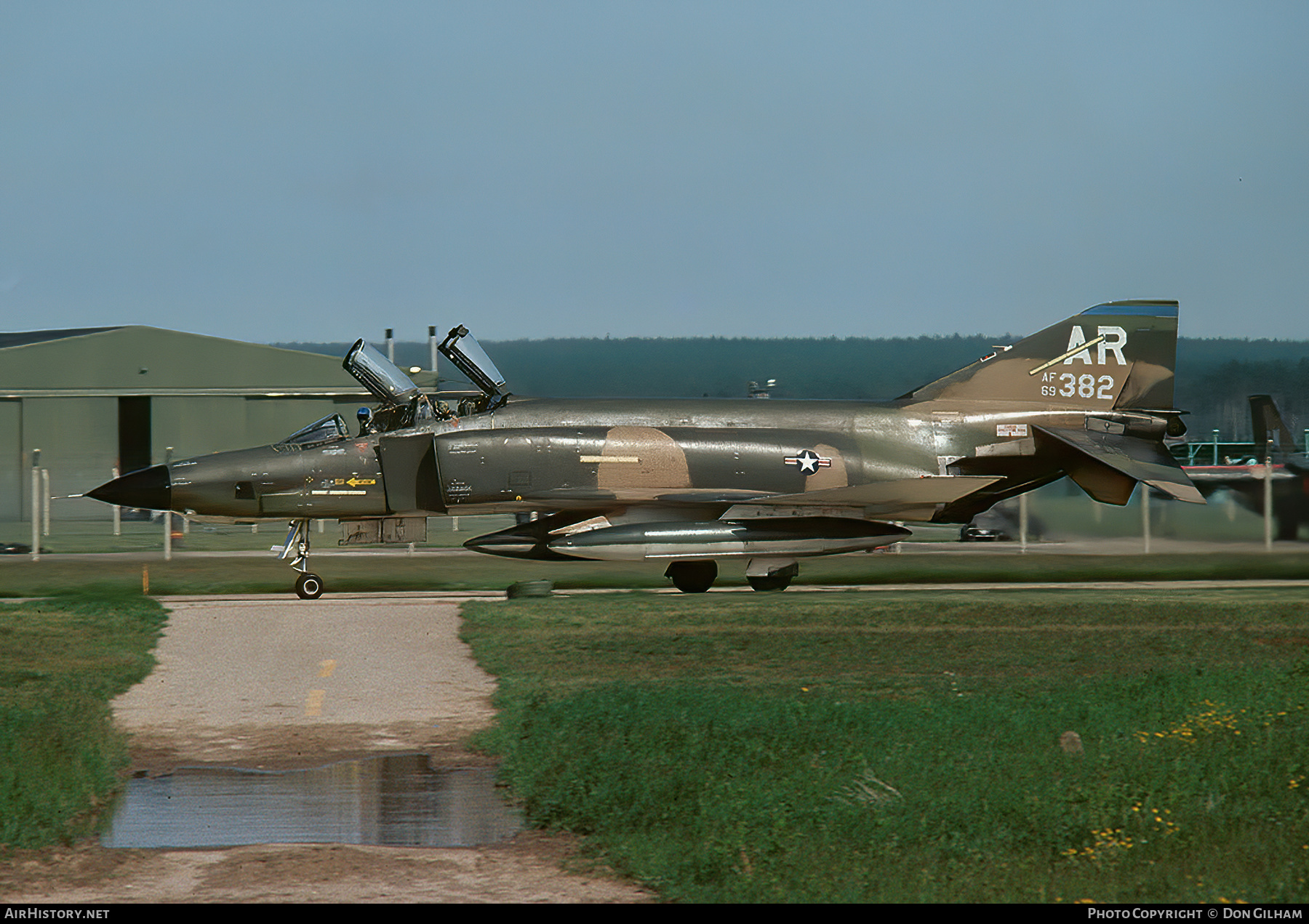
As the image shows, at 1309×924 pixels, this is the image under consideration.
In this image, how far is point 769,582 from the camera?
1889cm

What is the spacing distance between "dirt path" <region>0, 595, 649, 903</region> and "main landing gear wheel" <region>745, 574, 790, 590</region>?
15.2 ft

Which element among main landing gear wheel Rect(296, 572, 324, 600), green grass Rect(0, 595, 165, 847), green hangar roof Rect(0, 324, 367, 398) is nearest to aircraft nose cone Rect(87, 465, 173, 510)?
green grass Rect(0, 595, 165, 847)

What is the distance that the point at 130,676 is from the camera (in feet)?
38.0

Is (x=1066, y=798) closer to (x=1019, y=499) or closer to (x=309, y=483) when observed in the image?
(x=309, y=483)

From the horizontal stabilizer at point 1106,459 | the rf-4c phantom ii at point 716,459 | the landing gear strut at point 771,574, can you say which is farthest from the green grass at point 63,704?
the horizontal stabilizer at point 1106,459

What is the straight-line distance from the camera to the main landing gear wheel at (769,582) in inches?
739

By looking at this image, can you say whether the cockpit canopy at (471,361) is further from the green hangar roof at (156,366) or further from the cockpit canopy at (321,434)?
the green hangar roof at (156,366)

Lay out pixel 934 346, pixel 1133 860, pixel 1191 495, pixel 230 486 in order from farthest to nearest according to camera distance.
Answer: pixel 934 346
pixel 230 486
pixel 1191 495
pixel 1133 860

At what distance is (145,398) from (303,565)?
55.4 ft

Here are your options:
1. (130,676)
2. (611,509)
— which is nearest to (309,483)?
(611,509)

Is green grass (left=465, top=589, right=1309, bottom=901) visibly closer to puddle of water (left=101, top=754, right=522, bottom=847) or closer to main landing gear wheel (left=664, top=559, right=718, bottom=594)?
puddle of water (left=101, top=754, right=522, bottom=847)

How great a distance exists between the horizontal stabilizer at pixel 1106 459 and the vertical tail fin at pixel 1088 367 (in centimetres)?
63

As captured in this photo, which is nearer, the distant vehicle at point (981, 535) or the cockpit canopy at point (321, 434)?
the cockpit canopy at point (321, 434)

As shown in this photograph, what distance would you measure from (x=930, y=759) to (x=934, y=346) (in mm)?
54501
